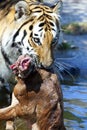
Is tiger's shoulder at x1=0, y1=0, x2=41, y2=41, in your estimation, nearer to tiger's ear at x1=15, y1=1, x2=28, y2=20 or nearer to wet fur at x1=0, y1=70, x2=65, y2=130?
tiger's ear at x1=15, y1=1, x2=28, y2=20

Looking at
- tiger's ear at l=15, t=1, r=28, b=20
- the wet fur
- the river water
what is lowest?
the river water

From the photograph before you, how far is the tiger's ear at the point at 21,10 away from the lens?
579 cm

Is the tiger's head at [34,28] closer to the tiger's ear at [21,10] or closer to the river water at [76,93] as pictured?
the tiger's ear at [21,10]

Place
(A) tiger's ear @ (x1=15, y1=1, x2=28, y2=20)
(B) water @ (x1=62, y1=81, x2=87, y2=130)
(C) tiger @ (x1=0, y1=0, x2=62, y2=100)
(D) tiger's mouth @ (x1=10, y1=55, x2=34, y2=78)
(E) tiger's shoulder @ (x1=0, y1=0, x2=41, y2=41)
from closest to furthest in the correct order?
(D) tiger's mouth @ (x1=10, y1=55, x2=34, y2=78) → (C) tiger @ (x1=0, y1=0, x2=62, y2=100) → (A) tiger's ear @ (x1=15, y1=1, x2=28, y2=20) → (E) tiger's shoulder @ (x1=0, y1=0, x2=41, y2=41) → (B) water @ (x1=62, y1=81, x2=87, y2=130)

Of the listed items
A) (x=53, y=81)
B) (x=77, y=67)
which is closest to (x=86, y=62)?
(x=77, y=67)

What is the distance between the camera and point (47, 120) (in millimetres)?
4352

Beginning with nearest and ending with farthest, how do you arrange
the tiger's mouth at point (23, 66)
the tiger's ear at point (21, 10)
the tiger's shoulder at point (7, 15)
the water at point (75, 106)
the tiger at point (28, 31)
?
1. the tiger's mouth at point (23, 66)
2. the tiger at point (28, 31)
3. the tiger's ear at point (21, 10)
4. the tiger's shoulder at point (7, 15)
5. the water at point (75, 106)

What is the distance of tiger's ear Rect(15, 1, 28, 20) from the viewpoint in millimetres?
5793

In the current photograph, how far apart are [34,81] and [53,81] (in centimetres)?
18

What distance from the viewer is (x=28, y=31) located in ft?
19.4

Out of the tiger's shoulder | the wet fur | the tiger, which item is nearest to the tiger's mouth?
the wet fur

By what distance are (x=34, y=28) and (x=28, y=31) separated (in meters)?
0.07

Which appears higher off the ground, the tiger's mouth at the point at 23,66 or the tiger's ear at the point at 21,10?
the tiger's mouth at the point at 23,66

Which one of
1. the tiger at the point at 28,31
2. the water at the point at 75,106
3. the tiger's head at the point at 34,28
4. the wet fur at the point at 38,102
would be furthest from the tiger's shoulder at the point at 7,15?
the wet fur at the point at 38,102
